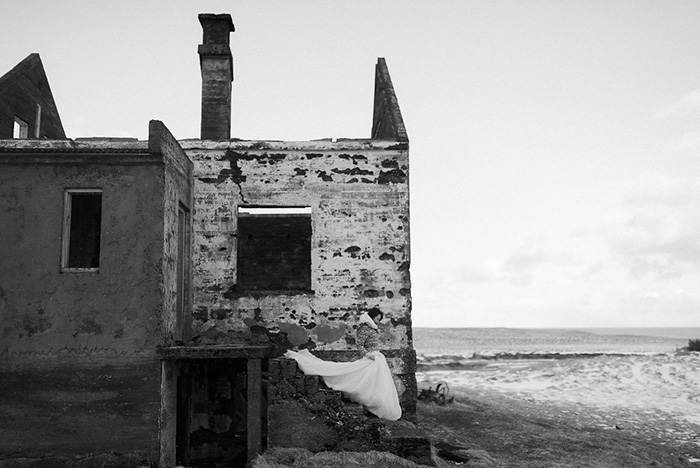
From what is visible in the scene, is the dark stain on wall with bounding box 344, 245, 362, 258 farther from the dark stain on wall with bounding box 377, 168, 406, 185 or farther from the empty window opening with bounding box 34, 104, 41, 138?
the empty window opening with bounding box 34, 104, 41, 138

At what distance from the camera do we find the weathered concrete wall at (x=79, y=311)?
29.6 feet

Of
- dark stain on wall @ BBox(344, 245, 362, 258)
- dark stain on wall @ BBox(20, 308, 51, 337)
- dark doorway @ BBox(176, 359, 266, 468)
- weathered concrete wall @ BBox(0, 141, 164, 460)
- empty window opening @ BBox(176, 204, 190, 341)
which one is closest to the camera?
weathered concrete wall @ BBox(0, 141, 164, 460)

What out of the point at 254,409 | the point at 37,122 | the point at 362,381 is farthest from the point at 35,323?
the point at 37,122

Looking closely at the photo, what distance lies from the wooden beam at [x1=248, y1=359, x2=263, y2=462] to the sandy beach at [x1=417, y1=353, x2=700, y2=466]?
7.92 metres

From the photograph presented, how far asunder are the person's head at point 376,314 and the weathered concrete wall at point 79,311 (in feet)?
13.7

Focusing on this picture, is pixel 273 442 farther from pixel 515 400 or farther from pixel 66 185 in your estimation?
pixel 515 400

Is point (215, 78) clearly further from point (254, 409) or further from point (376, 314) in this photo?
point (254, 409)

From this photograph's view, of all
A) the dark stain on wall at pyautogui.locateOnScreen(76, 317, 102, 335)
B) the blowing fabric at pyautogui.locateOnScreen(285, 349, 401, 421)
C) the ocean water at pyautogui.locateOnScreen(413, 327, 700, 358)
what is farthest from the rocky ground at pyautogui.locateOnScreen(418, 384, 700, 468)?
the ocean water at pyautogui.locateOnScreen(413, 327, 700, 358)

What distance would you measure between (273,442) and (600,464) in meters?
5.57

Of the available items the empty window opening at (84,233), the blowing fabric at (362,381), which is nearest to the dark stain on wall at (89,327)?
the blowing fabric at (362,381)

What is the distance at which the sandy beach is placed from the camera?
50.2ft

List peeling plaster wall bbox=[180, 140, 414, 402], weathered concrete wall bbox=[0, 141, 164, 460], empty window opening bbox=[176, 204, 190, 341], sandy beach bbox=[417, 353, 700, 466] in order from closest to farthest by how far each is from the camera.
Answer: weathered concrete wall bbox=[0, 141, 164, 460]
empty window opening bbox=[176, 204, 190, 341]
peeling plaster wall bbox=[180, 140, 414, 402]
sandy beach bbox=[417, 353, 700, 466]

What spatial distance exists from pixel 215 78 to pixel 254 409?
24.2 feet

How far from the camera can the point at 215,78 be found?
45.3ft
